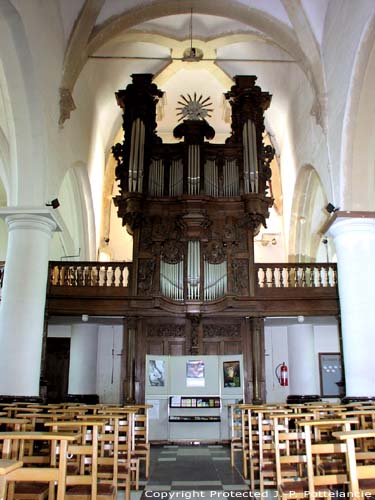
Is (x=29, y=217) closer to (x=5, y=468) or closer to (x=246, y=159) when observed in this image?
(x=246, y=159)

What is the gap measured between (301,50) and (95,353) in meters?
9.61

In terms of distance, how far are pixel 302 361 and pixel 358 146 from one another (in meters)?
6.34

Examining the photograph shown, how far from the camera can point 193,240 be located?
12125mm

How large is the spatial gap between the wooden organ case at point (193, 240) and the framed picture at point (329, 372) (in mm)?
4343

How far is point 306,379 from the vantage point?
46.5ft

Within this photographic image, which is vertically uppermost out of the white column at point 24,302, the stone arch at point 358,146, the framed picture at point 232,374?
the stone arch at point 358,146

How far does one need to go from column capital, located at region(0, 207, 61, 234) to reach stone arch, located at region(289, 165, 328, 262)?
7.80m

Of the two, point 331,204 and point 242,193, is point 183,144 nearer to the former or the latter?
point 242,193

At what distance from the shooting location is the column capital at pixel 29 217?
34.6 ft

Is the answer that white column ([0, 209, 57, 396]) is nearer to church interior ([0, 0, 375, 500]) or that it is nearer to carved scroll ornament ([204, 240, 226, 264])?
church interior ([0, 0, 375, 500])

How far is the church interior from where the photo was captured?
34.0 feet

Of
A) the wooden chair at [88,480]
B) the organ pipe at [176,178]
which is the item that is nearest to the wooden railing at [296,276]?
the organ pipe at [176,178]

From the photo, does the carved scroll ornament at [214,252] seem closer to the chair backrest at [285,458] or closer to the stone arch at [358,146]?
the stone arch at [358,146]

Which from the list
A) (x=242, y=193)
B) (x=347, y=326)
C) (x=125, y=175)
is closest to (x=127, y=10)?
(x=125, y=175)
